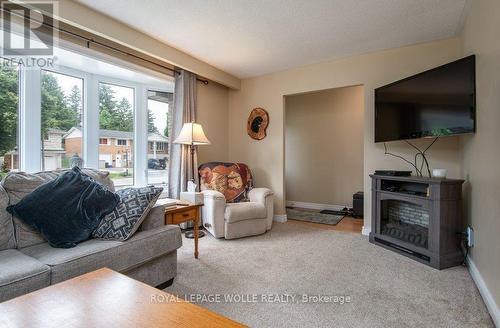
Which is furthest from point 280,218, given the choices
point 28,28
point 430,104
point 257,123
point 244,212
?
point 28,28

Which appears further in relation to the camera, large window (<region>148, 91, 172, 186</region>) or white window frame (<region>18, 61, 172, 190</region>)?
large window (<region>148, 91, 172, 186</region>)

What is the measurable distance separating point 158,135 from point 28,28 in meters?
1.68

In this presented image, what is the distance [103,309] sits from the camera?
0.91 m

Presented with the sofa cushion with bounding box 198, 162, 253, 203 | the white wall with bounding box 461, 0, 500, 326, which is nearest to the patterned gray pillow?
the sofa cushion with bounding box 198, 162, 253, 203

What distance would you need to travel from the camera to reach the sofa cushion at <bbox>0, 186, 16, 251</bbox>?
1549 millimetres

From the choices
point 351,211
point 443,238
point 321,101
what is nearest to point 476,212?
point 443,238

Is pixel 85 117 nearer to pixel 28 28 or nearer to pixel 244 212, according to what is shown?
pixel 28 28

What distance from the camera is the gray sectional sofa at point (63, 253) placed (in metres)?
1.24

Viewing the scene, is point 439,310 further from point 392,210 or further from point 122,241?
point 122,241

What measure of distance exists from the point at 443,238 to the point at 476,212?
37 centimetres

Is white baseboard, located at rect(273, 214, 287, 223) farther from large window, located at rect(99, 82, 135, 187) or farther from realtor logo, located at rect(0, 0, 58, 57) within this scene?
realtor logo, located at rect(0, 0, 58, 57)

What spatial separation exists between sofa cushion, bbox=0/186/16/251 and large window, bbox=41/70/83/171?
0.95 m

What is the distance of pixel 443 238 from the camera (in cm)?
226

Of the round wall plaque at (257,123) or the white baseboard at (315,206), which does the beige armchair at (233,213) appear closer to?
the round wall plaque at (257,123)
